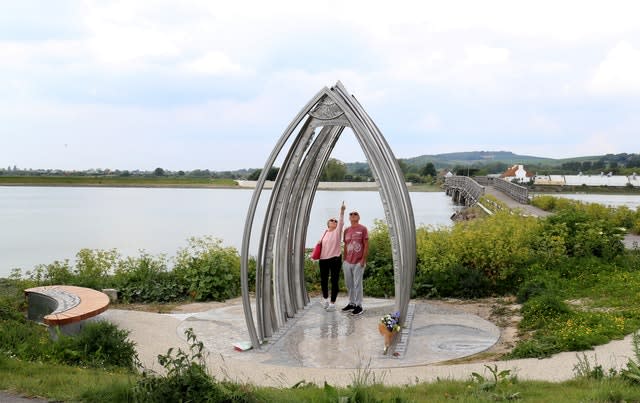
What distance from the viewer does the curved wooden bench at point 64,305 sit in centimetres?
758

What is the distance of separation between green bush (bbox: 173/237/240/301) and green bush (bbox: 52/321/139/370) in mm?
4207

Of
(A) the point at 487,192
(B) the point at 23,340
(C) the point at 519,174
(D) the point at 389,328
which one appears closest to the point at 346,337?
(D) the point at 389,328

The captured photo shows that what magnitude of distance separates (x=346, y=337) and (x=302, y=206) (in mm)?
2382

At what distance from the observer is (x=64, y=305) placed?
8.29 metres

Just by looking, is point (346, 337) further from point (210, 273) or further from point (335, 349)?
point (210, 273)

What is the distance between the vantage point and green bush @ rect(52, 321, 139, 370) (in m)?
6.34

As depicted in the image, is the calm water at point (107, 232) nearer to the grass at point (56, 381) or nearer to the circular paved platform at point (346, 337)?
the circular paved platform at point (346, 337)

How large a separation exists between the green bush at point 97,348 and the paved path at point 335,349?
39 centimetres

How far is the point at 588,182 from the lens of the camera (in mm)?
70000

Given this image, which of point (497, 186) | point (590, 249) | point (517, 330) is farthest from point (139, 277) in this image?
point (497, 186)

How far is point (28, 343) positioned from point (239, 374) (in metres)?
Answer: 2.19

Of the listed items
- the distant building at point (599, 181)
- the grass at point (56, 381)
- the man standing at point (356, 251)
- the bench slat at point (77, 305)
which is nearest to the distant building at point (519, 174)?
the distant building at point (599, 181)

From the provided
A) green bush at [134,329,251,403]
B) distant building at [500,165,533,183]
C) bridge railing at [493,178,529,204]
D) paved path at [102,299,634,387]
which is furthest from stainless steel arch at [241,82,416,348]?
distant building at [500,165,533,183]

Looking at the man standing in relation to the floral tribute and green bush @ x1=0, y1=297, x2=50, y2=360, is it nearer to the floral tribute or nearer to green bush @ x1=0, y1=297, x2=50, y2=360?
the floral tribute
